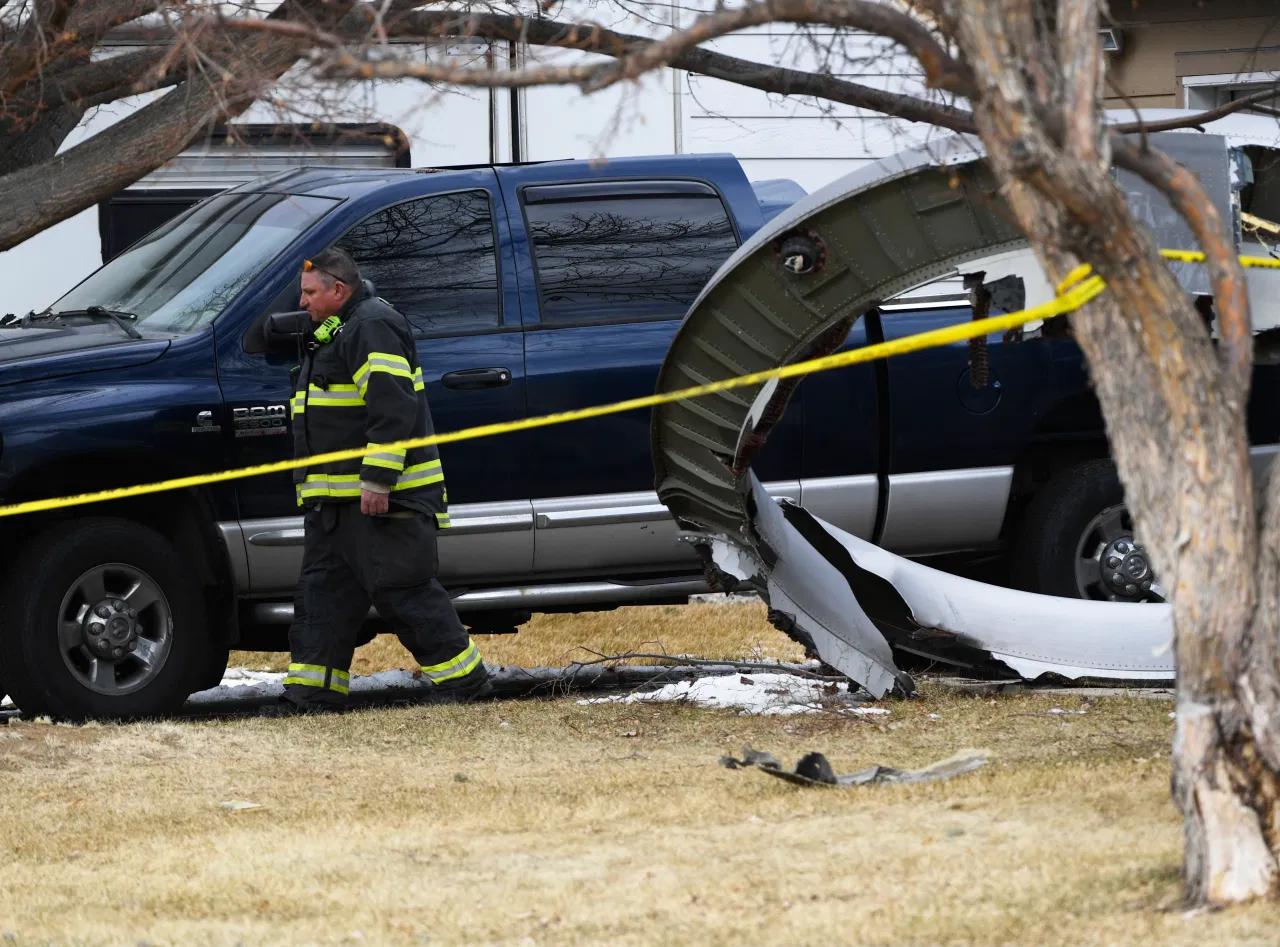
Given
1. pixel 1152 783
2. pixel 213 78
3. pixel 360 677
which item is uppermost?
pixel 213 78

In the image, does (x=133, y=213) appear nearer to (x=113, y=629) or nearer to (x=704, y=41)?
(x=113, y=629)

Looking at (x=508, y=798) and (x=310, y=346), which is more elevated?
(x=310, y=346)

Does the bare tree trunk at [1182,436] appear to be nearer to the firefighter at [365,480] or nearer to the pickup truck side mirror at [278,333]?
the firefighter at [365,480]

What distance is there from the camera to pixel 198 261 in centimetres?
815

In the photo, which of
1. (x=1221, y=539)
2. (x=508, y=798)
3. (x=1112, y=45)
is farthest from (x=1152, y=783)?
(x=1112, y=45)

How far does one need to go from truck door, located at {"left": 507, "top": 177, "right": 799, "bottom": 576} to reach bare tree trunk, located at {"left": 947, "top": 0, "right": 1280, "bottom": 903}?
12.5 ft

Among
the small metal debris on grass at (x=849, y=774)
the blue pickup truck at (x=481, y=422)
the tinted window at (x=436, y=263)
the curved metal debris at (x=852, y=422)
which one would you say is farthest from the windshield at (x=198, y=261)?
the small metal debris on grass at (x=849, y=774)

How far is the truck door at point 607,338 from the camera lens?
797cm

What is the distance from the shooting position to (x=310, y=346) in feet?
25.2

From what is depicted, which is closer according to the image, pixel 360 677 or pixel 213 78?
pixel 213 78

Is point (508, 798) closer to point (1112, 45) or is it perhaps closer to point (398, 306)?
point (398, 306)

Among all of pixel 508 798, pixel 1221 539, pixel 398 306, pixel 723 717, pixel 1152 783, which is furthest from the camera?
pixel 398 306

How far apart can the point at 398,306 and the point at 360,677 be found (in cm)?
188

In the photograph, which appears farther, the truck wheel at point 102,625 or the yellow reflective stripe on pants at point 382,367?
the yellow reflective stripe on pants at point 382,367
